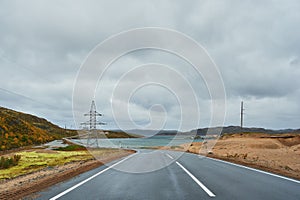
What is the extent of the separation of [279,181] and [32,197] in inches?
314

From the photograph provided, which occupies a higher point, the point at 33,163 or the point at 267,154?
the point at 267,154

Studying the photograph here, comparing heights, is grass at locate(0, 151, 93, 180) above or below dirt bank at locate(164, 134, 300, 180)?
below


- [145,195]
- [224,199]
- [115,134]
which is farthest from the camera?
[115,134]

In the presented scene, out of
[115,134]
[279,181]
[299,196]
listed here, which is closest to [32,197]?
[299,196]

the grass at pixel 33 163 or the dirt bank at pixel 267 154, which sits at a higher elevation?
the dirt bank at pixel 267 154

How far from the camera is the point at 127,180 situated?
1082 cm

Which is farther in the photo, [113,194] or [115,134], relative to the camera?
[115,134]

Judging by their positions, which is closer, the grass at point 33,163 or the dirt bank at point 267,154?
the dirt bank at point 267,154

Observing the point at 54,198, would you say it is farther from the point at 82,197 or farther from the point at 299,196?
the point at 299,196

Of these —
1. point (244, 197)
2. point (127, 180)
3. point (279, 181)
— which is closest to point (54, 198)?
point (127, 180)

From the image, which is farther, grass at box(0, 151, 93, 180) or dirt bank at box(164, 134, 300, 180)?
grass at box(0, 151, 93, 180)

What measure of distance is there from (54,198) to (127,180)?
3828mm

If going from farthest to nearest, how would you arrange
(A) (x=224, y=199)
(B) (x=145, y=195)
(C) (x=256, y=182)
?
(C) (x=256, y=182) < (B) (x=145, y=195) < (A) (x=224, y=199)

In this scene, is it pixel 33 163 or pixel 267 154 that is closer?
pixel 33 163
